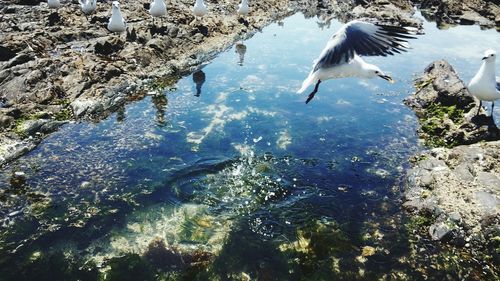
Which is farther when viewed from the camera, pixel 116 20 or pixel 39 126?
pixel 116 20

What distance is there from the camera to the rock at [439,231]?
8.21 m

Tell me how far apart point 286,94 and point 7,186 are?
9.25m

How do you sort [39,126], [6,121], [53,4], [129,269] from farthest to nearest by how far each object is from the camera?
[53,4], [39,126], [6,121], [129,269]

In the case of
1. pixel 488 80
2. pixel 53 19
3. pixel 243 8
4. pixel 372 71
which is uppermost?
pixel 372 71

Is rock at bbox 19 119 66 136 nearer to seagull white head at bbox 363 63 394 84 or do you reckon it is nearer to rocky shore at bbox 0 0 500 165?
rocky shore at bbox 0 0 500 165

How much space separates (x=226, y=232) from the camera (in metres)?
8.36

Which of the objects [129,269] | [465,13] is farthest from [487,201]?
[465,13]

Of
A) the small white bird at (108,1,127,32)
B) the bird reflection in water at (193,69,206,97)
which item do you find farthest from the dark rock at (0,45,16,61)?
the bird reflection in water at (193,69,206,97)

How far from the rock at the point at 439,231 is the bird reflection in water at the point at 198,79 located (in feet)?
29.4

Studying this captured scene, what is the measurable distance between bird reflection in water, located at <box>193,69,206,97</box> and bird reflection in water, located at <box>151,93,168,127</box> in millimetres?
1206

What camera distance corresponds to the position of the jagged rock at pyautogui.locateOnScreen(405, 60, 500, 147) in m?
11.2

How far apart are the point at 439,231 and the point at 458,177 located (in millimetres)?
1754

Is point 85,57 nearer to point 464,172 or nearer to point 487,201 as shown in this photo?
point 464,172

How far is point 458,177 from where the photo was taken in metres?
9.41
